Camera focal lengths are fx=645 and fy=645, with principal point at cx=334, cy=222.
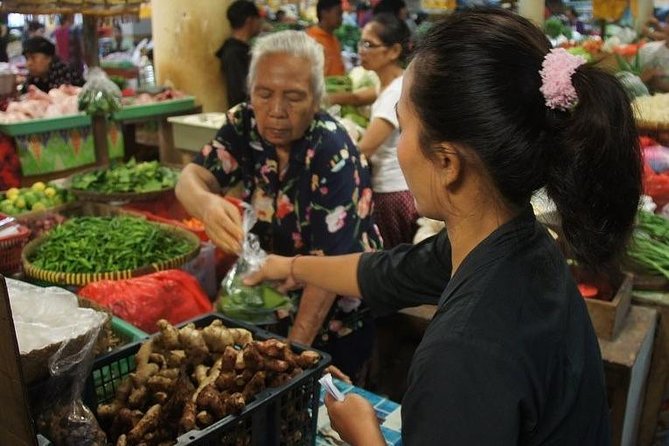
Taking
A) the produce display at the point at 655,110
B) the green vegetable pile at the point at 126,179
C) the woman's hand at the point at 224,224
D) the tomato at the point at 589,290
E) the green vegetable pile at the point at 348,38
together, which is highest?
the green vegetable pile at the point at 348,38

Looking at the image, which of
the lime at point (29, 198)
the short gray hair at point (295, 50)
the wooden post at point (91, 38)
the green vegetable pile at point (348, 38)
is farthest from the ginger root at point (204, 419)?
the green vegetable pile at point (348, 38)

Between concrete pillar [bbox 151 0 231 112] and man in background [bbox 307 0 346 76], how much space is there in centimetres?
117

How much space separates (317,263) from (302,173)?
447 mm

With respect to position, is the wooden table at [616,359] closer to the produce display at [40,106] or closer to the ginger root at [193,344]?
the ginger root at [193,344]

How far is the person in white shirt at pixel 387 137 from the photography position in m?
3.96

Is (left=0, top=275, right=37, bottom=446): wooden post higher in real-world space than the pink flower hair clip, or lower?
lower

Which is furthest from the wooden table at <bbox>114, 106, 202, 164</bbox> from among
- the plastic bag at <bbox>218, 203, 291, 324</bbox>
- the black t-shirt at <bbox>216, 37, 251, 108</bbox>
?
the plastic bag at <bbox>218, 203, 291, 324</bbox>

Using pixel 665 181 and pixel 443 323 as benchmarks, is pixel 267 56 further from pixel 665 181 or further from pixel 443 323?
pixel 665 181

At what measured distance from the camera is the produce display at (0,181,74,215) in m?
3.86

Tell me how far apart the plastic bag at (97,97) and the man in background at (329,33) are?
356 centimetres

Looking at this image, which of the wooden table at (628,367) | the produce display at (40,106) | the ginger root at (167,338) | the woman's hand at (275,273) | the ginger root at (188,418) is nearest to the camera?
the ginger root at (188,418)

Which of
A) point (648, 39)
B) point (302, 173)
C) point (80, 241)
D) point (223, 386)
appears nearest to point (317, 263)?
point (302, 173)

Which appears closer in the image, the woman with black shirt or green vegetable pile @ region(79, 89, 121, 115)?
the woman with black shirt

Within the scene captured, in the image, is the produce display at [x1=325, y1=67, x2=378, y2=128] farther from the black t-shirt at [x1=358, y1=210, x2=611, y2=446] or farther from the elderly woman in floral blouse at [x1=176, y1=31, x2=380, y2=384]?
the black t-shirt at [x1=358, y1=210, x2=611, y2=446]
